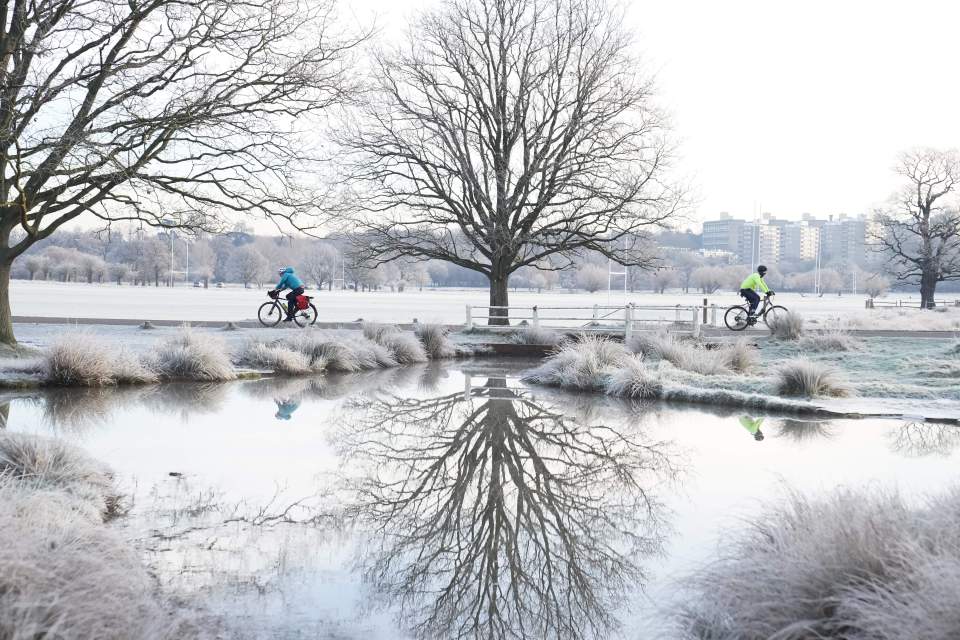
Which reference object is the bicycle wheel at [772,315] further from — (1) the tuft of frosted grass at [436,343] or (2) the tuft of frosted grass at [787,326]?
(1) the tuft of frosted grass at [436,343]

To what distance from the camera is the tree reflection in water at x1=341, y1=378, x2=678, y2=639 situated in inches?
195

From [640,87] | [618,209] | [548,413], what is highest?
[640,87]

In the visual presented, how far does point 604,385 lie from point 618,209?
10.9 metres

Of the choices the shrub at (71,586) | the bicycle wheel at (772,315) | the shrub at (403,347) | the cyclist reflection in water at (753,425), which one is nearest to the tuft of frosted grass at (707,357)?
the cyclist reflection in water at (753,425)

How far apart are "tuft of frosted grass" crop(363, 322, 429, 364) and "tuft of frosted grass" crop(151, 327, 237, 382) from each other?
528 centimetres

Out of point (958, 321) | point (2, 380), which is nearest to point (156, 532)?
point (2, 380)

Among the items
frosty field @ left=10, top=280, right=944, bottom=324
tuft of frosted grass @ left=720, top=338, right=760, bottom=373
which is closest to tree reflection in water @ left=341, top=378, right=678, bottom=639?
tuft of frosted grass @ left=720, top=338, right=760, bottom=373

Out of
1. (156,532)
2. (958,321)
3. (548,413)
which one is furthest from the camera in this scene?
(958,321)

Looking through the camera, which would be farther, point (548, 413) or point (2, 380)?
point (2, 380)

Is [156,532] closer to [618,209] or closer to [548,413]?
[548,413]

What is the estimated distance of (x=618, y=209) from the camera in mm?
25578

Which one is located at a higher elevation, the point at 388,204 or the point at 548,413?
the point at 388,204

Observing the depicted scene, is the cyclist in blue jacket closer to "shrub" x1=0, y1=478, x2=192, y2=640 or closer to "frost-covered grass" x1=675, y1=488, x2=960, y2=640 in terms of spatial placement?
"shrub" x1=0, y1=478, x2=192, y2=640

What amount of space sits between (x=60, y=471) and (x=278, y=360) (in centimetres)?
1062
